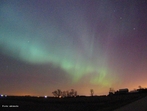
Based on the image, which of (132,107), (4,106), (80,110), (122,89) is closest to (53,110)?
(80,110)

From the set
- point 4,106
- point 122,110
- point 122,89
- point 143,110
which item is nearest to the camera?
point 143,110

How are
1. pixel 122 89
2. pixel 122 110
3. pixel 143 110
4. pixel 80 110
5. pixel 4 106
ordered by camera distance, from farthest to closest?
1. pixel 122 89
2. pixel 4 106
3. pixel 80 110
4. pixel 122 110
5. pixel 143 110

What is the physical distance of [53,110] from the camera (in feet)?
104

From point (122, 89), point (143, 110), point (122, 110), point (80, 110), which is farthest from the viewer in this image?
point (122, 89)

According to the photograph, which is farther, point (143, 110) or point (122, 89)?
point (122, 89)

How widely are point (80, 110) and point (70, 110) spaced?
1490 mm

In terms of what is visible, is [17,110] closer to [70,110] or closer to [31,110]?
[31,110]

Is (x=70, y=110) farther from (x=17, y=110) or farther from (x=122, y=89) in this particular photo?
(x=122, y=89)

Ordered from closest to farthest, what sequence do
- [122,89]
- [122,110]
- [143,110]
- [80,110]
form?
[143,110], [122,110], [80,110], [122,89]

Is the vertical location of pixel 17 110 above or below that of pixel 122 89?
below

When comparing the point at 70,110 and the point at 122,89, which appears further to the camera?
the point at 122,89

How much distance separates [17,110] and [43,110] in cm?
364

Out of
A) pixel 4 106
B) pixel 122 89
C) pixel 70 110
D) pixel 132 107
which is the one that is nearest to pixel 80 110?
pixel 70 110

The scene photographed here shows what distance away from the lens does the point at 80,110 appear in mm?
30000
